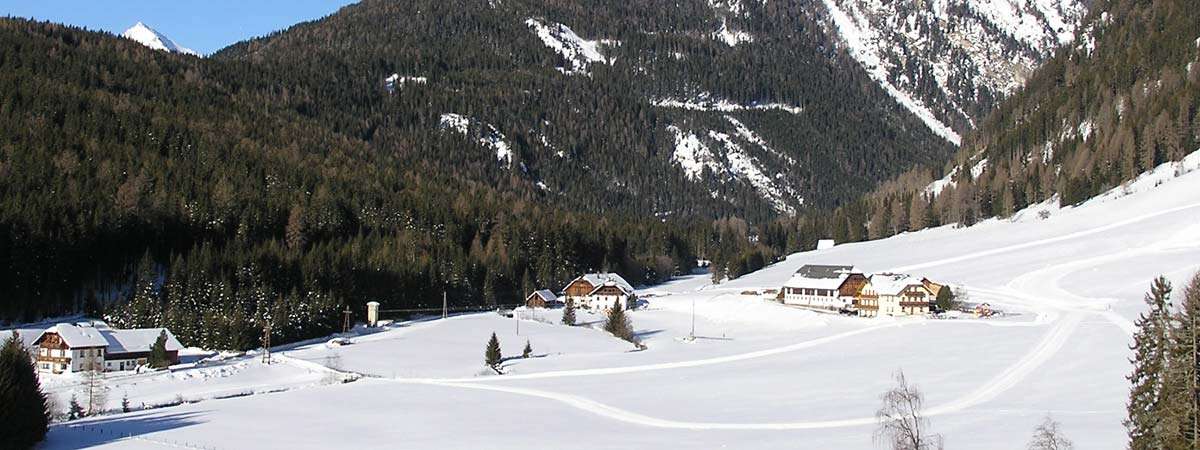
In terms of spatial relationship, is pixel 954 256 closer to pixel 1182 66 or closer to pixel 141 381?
pixel 1182 66

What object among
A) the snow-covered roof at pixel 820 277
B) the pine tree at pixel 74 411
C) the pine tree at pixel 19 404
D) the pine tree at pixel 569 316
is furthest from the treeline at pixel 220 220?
the pine tree at pixel 19 404

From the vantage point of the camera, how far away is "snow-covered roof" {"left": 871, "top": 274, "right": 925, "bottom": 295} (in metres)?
93.7

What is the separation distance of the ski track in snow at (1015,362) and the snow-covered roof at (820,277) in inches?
421

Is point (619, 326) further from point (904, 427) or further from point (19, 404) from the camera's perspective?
point (904, 427)

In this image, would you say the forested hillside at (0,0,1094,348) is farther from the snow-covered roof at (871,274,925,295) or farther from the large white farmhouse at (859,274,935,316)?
the large white farmhouse at (859,274,935,316)

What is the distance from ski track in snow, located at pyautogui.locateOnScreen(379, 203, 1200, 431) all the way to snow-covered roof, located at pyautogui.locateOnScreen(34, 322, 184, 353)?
65.5 ft

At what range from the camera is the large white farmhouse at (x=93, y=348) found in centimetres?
6875

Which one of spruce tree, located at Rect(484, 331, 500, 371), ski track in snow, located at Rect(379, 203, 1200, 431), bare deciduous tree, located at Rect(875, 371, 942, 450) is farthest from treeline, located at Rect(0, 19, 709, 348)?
bare deciduous tree, located at Rect(875, 371, 942, 450)

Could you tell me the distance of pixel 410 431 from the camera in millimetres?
45938

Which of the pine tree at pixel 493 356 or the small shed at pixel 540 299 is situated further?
the small shed at pixel 540 299

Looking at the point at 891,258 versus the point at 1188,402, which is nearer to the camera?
the point at 1188,402

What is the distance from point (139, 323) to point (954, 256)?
82366 millimetres

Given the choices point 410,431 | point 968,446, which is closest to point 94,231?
point 410,431

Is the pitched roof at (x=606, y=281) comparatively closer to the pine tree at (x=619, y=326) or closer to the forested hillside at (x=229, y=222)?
the forested hillside at (x=229, y=222)
